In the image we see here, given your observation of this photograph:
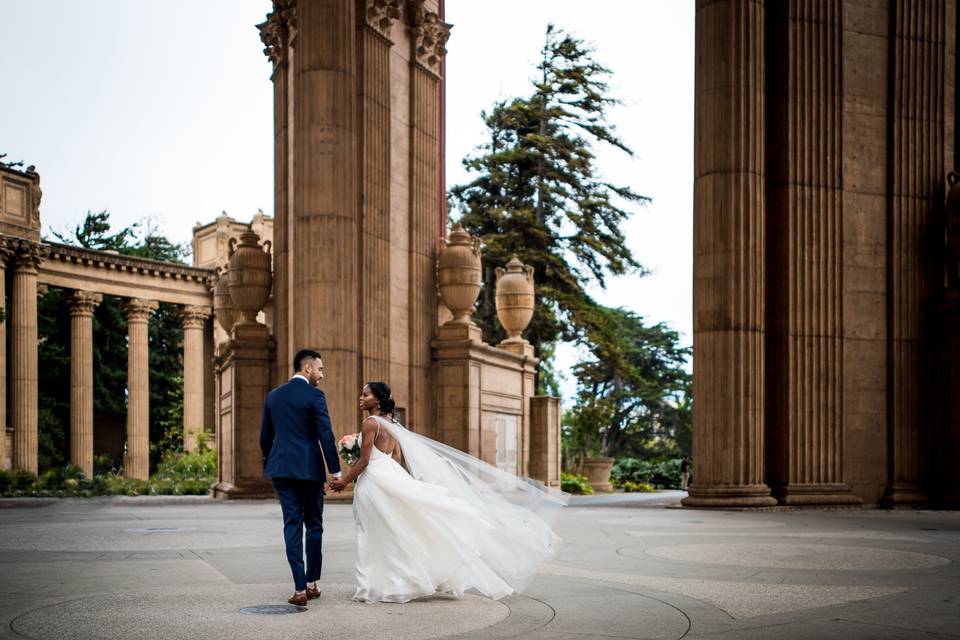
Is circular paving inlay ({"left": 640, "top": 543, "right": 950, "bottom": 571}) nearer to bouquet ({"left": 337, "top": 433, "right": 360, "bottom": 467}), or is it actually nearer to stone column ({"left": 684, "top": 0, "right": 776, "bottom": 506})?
bouquet ({"left": 337, "top": 433, "right": 360, "bottom": 467})

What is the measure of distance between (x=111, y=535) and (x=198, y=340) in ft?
120

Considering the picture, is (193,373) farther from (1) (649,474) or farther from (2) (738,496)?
(2) (738,496)

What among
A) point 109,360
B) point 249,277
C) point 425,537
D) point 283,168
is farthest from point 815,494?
point 109,360

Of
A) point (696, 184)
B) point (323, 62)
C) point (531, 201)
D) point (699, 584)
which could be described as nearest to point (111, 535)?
point (699, 584)

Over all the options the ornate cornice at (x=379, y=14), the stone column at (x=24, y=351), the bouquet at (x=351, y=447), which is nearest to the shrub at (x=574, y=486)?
the ornate cornice at (x=379, y=14)

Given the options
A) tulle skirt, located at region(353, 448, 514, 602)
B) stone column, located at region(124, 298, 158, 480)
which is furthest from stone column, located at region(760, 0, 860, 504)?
stone column, located at region(124, 298, 158, 480)

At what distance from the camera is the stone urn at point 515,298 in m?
30.0

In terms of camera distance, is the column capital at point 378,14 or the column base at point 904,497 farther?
the column capital at point 378,14

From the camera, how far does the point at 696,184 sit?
21.0 meters

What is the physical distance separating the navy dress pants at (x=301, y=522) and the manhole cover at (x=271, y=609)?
214 mm

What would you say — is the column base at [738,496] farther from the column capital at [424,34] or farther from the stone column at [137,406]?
the stone column at [137,406]

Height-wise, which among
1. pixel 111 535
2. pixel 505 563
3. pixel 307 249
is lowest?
pixel 111 535

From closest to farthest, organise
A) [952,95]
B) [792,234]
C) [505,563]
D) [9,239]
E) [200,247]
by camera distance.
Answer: [505,563] < [792,234] < [952,95] < [9,239] < [200,247]

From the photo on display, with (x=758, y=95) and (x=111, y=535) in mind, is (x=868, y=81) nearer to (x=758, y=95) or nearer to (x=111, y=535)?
(x=758, y=95)
